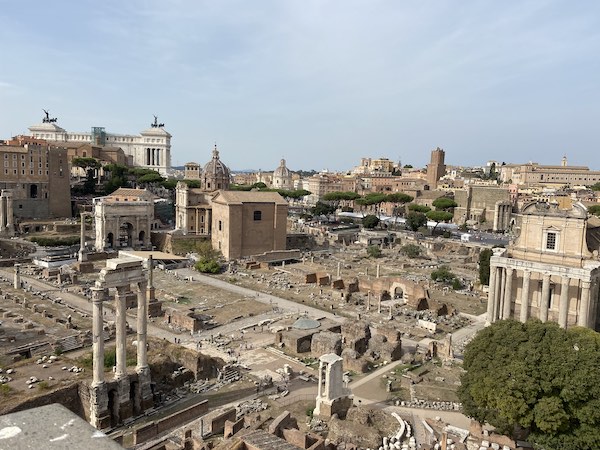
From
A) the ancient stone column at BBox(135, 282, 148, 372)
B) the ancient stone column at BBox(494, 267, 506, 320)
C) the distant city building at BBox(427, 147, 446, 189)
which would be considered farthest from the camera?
the distant city building at BBox(427, 147, 446, 189)

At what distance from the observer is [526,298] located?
28672 mm

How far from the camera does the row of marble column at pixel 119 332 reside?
62.7ft

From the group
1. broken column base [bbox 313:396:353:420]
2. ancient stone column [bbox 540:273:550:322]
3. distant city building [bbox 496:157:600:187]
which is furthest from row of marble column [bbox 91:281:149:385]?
distant city building [bbox 496:157:600:187]

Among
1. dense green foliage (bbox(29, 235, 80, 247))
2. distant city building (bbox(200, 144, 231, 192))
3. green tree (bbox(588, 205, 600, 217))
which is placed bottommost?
dense green foliage (bbox(29, 235, 80, 247))

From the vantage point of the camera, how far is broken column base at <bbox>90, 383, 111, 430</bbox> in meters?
19.1

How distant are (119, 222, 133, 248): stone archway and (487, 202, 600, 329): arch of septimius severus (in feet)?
143

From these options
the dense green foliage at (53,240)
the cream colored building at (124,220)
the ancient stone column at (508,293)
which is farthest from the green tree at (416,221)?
the dense green foliage at (53,240)

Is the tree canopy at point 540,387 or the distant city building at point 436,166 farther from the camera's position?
the distant city building at point 436,166

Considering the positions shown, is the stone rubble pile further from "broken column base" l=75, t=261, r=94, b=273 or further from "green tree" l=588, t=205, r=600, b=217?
"green tree" l=588, t=205, r=600, b=217

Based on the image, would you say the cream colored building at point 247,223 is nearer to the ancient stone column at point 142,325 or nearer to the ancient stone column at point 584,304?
the ancient stone column at point 142,325

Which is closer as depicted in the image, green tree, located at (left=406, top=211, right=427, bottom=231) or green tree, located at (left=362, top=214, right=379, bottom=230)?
green tree, located at (left=406, top=211, right=427, bottom=231)

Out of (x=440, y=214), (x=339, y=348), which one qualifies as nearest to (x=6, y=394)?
(x=339, y=348)

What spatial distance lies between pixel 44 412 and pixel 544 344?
60.7 feet

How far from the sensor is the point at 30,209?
66438 millimetres
